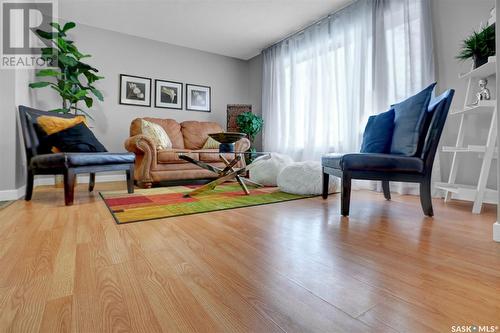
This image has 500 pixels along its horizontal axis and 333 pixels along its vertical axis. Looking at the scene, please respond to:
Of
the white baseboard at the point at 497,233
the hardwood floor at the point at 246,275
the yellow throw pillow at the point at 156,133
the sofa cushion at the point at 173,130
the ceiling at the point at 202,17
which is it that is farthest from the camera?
the sofa cushion at the point at 173,130

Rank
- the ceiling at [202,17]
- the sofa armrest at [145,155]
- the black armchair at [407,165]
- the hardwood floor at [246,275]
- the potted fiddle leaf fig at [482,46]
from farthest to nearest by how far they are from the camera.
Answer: the ceiling at [202,17]
the sofa armrest at [145,155]
the potted fiddle leaf fig at [482,46]
the black armchair at [407,165]
the hardwood floor at [246,275]

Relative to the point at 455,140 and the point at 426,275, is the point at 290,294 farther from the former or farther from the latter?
the point at 455,140

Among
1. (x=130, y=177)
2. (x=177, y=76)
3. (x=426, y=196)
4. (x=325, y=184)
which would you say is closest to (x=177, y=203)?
(x=130, y=177)

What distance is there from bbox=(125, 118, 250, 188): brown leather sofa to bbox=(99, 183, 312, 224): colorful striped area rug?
2.23 feet

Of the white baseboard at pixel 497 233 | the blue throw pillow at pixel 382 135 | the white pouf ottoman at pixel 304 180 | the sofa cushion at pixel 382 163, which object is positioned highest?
the blue throw pillow at pixel 382 135

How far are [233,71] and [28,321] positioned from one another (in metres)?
Answer: 5.24

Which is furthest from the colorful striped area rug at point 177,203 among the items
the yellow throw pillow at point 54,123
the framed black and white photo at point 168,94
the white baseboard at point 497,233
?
the framed black and white photo at point 168,94

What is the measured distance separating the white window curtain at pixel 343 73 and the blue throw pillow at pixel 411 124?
3.41 ft

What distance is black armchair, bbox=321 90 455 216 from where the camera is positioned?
5.37 ft

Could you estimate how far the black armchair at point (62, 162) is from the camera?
1999 millimetres

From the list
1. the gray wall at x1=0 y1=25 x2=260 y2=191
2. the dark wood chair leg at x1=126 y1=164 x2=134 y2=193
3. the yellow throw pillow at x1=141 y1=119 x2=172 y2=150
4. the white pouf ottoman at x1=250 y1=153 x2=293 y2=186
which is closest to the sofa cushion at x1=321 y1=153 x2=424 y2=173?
the white pouf ottoman at x1=250 y1=153 x2=293 y2=186

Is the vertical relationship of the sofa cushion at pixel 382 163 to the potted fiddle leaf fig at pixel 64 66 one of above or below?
below

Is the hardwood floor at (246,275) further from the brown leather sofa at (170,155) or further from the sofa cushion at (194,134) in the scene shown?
the sofa cushion at (194,134)

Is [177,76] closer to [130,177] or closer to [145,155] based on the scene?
[145,155]
